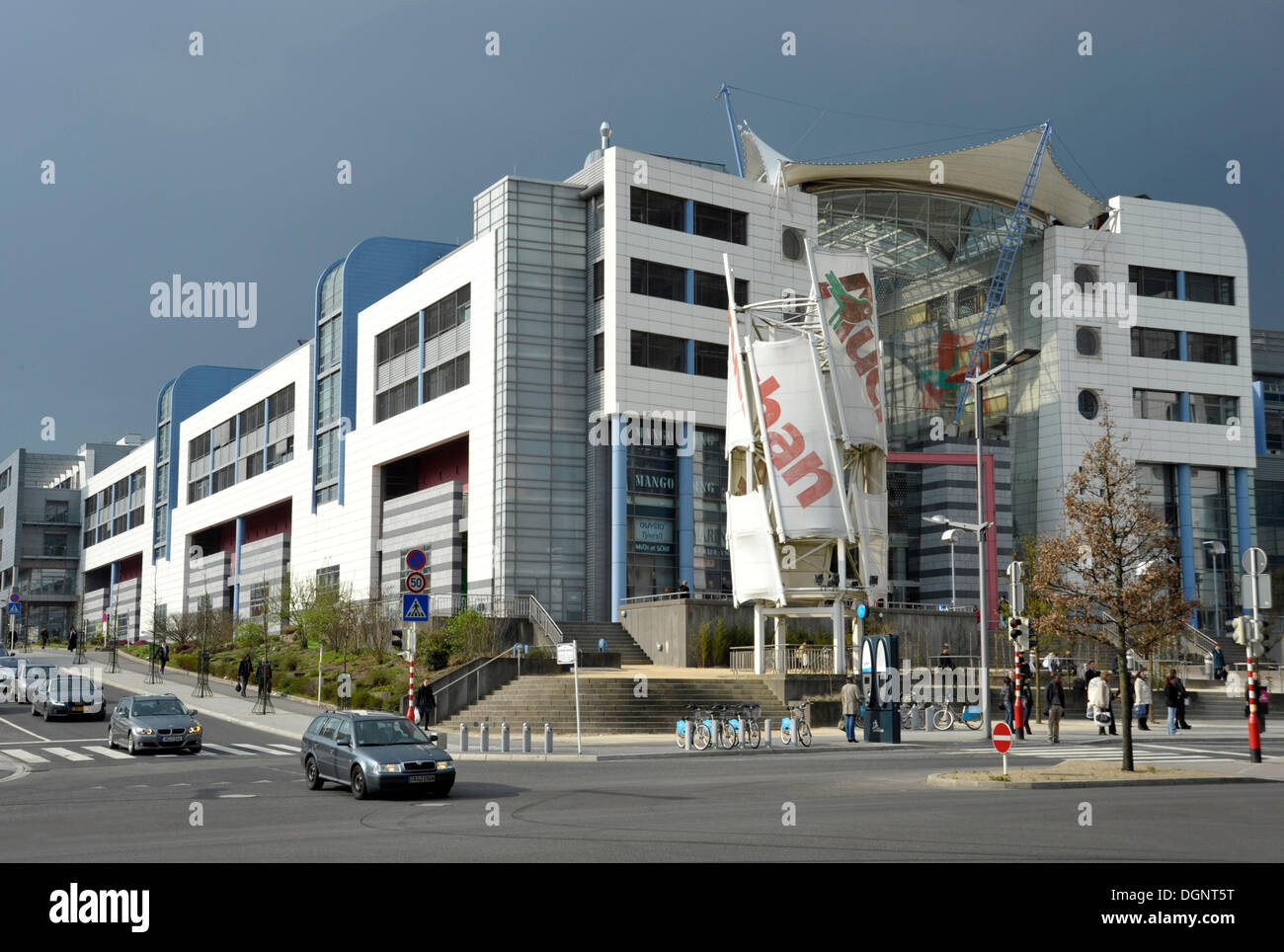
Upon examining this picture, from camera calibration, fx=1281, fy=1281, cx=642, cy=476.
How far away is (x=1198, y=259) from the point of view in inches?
3076

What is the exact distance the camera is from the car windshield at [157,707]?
3247 cm

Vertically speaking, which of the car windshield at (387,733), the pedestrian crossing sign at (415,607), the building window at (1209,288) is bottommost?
the car windshield at (387,733)

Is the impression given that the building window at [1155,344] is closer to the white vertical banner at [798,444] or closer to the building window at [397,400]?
the white vertical banner at [798,444]

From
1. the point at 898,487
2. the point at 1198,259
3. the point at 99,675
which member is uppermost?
the point at 1198,259

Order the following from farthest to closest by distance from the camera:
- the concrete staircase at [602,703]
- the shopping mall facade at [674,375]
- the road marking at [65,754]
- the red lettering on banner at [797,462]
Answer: the shopping mall facade at [674,375] → the red lettering on banner at [797,462] → the concrete staircase at [602,703] → the road marking at [65,754]

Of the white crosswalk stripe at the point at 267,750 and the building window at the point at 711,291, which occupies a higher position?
the building window at the point at 711,291

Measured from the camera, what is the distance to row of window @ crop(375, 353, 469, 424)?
6912 centimetres

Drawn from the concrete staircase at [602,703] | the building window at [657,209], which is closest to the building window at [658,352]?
the building window at [657,209]

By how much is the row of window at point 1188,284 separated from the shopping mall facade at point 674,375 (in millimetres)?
135

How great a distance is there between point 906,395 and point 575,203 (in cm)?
2757

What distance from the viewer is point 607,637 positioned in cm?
5872
